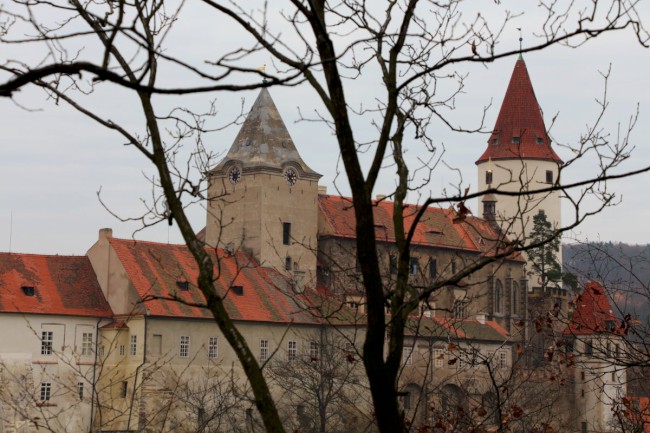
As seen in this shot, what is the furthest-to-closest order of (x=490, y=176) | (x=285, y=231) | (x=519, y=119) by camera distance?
1. (x=519, y=119)
2. (x=490, y=176)
3. (x=285, y=231)

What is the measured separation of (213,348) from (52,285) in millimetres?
8139

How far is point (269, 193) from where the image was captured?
67.6 m

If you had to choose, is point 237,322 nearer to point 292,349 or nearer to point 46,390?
point 292,349

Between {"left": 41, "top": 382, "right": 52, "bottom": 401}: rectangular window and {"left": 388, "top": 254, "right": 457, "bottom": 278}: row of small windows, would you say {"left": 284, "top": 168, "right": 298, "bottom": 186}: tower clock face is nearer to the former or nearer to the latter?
{"left": 388, "top": 254, "right": 457, "bottom": 278}: row of small windows

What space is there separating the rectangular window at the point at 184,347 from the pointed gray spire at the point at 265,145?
493 inches

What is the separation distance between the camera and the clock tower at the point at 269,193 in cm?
6712

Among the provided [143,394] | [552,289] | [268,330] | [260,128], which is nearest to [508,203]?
[552,289]

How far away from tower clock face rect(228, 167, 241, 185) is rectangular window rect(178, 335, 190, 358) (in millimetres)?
12528

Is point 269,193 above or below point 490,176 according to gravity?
below

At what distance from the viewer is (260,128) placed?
69.6 metres

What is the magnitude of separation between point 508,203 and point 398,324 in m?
85.7

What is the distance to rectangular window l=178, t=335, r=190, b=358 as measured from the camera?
5872cm

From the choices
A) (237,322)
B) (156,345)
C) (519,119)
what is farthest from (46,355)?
(519,119)

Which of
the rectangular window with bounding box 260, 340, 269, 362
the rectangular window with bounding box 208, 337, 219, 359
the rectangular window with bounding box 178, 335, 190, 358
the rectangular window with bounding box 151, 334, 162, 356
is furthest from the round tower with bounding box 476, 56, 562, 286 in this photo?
the rectangular window with bounding box 151, 334, 162, 356
